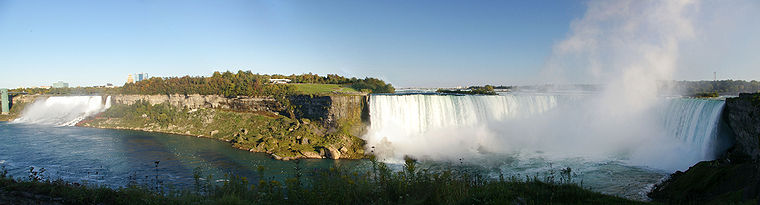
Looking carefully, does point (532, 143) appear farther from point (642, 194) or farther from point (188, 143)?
point (188, 143)

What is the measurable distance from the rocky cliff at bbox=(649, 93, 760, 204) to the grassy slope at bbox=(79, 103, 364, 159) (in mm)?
20253

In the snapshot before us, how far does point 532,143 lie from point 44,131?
54.0 meters

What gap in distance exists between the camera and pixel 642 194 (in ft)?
44.9

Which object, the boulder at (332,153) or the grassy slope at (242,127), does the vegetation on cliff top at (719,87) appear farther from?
the grassy slope at (242,127)

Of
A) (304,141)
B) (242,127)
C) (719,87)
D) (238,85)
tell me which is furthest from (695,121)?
(238,85)

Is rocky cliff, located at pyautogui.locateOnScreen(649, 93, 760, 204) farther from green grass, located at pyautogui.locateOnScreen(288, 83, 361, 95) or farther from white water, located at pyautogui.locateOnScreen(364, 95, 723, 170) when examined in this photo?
green grass, located at pyautogui.locateOnScreen(288, 83, 361, 95)

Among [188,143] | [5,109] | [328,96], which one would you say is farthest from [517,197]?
[5,109]

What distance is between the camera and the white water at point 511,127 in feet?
78.3

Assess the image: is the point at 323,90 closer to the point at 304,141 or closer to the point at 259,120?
the point at 259,120

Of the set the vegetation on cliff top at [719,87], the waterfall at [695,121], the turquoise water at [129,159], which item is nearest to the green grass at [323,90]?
the turquoise water at [129,159]

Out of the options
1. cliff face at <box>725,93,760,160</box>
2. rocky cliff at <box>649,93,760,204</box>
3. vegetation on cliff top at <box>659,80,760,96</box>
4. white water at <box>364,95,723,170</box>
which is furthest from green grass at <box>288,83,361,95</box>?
vegetation on cliff top at <box>659,80,760,96</box>

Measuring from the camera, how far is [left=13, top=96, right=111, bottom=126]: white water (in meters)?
50.0

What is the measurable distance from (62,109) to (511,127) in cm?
6666

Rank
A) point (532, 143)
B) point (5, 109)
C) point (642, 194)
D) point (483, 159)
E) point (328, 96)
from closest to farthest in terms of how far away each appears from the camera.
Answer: point (642, 194) < point (483, 159) < point (532, 143) < point (328, 96) < point (5, 109)
